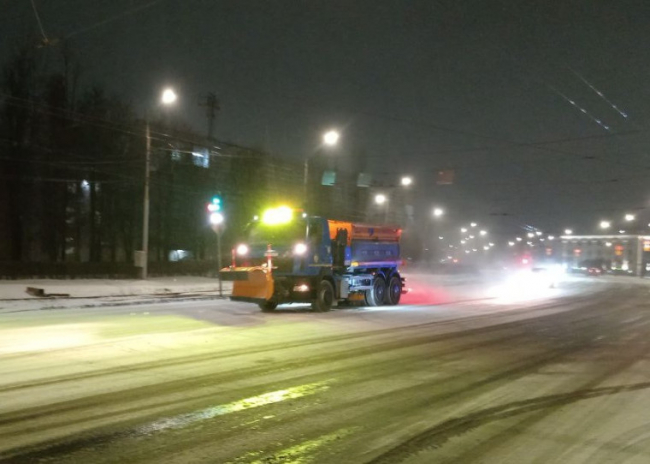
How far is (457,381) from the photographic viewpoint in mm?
9781

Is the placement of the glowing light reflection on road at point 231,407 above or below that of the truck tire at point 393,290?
below

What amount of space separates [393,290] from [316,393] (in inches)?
650

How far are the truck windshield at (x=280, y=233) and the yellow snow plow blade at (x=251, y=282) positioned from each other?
1.18 meters

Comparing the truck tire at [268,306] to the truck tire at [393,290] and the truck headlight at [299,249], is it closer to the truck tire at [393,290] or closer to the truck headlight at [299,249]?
the truck headlight at [299,249]

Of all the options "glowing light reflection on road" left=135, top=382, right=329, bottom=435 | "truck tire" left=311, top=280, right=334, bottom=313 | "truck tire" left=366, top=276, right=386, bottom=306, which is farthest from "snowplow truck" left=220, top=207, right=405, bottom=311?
"glowing light reflection on road" left=135, top=382, right=329, bottom=435

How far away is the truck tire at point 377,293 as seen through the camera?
23766mm

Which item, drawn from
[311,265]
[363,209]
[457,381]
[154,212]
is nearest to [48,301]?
[311,265]

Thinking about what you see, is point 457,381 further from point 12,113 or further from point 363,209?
point 363,209

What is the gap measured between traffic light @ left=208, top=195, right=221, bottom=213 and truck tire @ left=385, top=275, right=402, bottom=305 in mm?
7604

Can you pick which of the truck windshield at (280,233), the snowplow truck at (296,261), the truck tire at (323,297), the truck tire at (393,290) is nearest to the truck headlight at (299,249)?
the snowplow truck at (296,261)

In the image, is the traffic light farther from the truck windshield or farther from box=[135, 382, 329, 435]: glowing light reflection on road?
box=[135, 382, 329, 435]: glowing light reflection on road

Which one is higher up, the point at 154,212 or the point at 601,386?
the point at 154,212

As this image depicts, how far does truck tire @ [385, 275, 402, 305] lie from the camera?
24781mm

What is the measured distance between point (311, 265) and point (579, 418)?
13.3m
